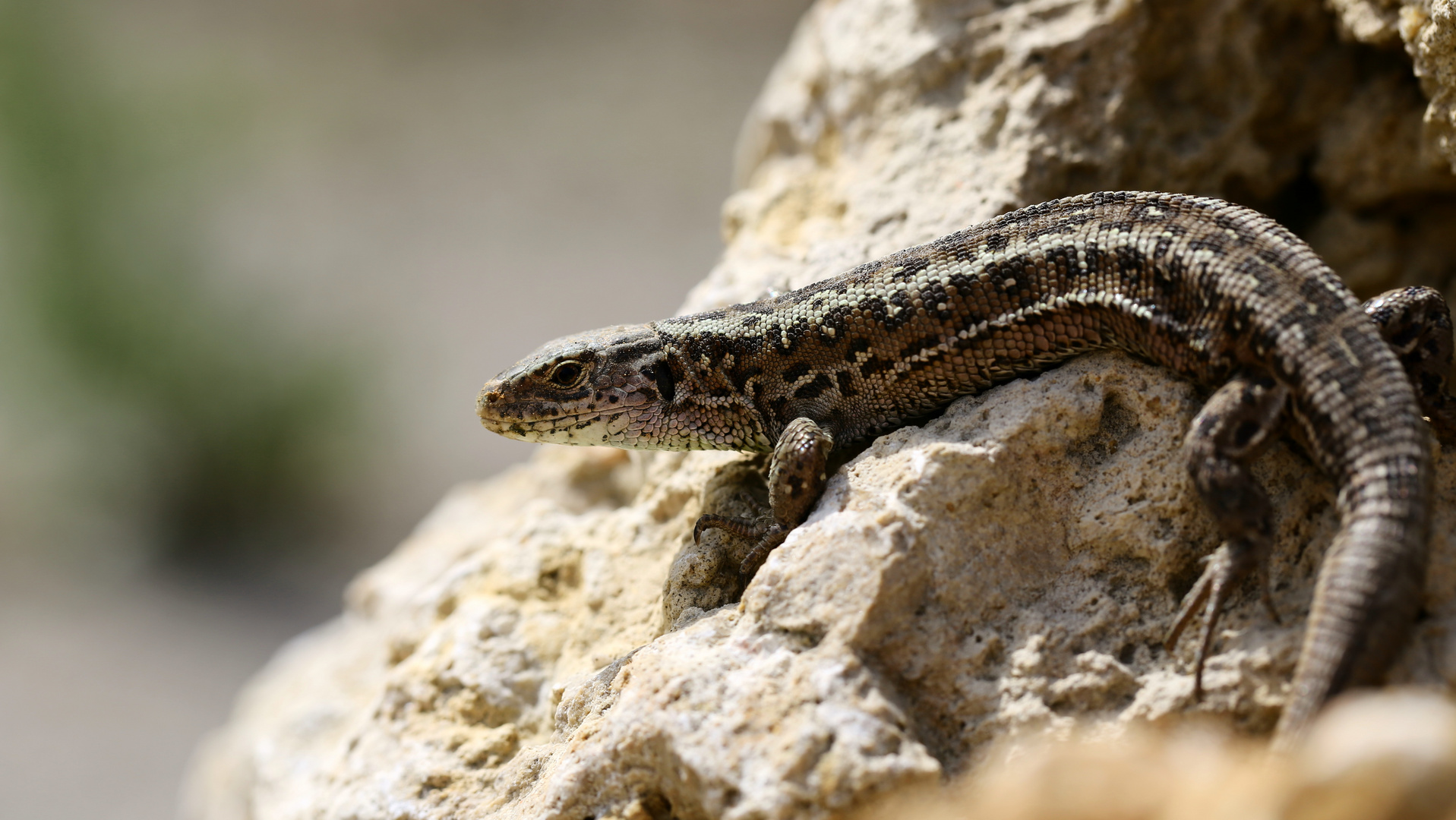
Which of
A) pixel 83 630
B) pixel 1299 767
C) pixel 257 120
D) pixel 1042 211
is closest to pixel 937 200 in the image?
pixel 1042 211

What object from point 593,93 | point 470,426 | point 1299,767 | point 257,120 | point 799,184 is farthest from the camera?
point 593,93

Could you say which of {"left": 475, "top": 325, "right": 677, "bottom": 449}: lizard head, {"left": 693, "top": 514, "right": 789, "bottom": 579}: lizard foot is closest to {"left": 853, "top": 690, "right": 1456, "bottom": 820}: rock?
{"left": 693, "top": 514, "right": 789, "bottom": 579}: lizard foot

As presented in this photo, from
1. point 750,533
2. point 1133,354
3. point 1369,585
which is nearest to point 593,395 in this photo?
point 750,533

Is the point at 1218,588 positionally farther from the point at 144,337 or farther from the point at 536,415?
the point at 144,337

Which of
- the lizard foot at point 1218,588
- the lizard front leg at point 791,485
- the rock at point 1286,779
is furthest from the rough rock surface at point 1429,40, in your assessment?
the lizard front leg at point 791,485

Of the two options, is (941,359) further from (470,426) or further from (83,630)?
(83,630)

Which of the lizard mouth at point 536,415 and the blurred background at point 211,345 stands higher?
the blurred background at point 211,345

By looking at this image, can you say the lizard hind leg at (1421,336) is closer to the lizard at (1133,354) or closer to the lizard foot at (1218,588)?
the lizard at (1133,354)
